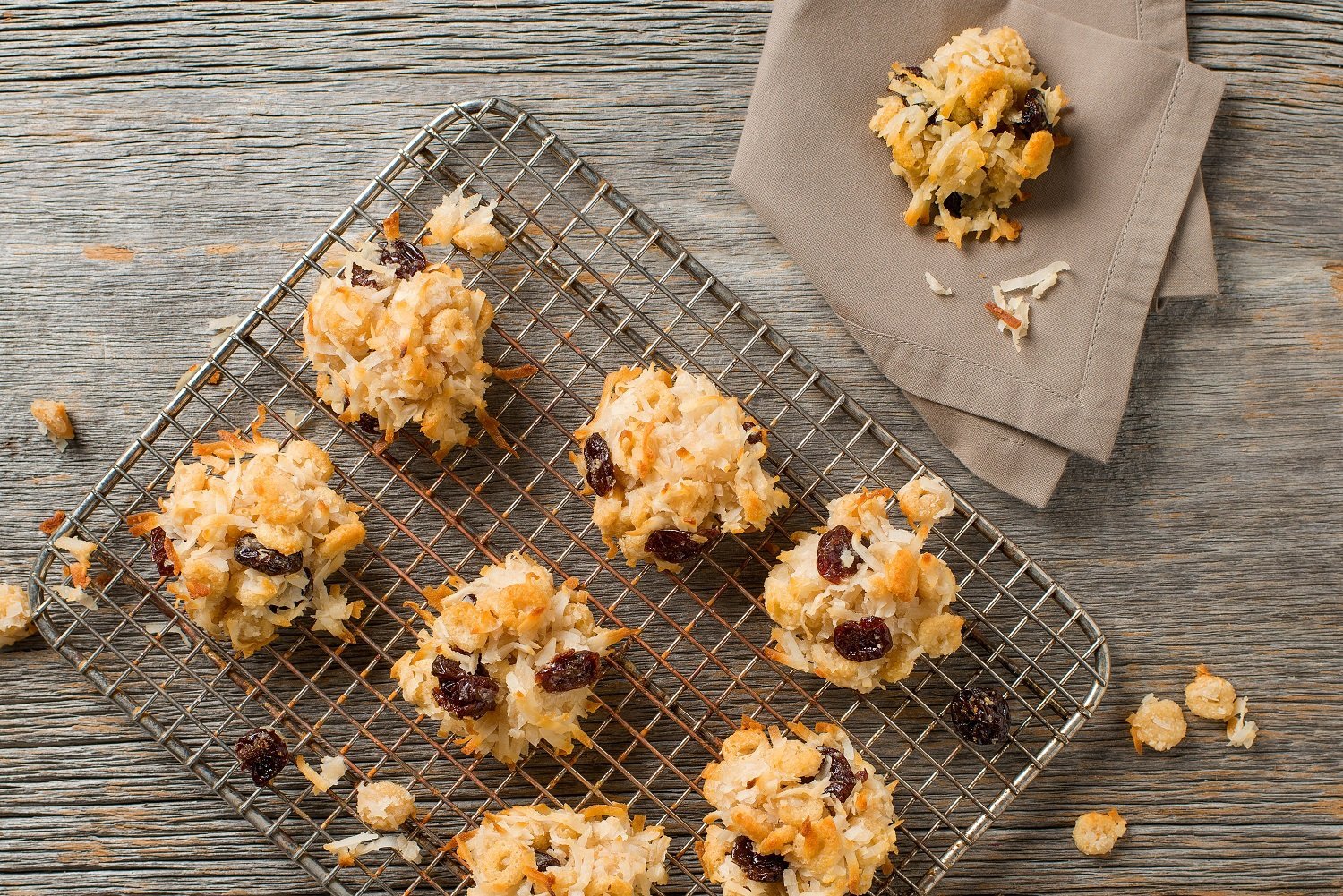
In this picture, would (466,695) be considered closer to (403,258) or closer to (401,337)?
(401,337)

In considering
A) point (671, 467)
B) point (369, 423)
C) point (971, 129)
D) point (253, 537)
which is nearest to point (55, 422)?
point (253, 537)

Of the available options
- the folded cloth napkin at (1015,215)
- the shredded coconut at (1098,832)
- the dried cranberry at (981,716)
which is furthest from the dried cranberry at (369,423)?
the shredded coconut at (1098,832)

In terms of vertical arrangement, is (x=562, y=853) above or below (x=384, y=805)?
below

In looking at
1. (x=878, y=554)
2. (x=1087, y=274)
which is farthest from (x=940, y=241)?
(x=878, y=554)

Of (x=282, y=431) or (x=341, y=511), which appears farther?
(x=282, y=431)

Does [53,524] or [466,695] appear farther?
[53,524]

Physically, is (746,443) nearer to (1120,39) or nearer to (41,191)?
(1120,39)

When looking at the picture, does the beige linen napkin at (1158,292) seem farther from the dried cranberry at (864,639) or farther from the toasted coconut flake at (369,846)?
the toasted coconut flake at (369,846)
